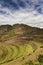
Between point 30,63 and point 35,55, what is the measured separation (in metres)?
7.78

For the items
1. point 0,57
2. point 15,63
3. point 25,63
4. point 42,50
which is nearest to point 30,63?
point 25,63

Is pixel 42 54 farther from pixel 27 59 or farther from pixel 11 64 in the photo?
pixel 11 64

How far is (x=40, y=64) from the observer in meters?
59.5

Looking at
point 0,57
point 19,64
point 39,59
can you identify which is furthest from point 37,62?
point 0,57

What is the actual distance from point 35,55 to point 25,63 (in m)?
7.67

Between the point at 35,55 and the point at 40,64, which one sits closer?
the point at 40,64

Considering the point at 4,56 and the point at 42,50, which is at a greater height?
the point at 42,50

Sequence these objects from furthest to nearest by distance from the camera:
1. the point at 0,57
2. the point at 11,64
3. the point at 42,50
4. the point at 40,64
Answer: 1. the point at 0,57
2. the point at 42,50
3. the point at 11,64
4. the point at 40,64

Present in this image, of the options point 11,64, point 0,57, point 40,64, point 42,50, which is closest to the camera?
point 40,64

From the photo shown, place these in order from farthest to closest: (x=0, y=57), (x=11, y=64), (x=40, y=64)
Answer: (x=0, y=57) → (x=11, y=64) → (x=40, y=64)

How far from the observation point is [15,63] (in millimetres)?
64250

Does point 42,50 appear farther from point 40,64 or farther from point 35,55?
point 40,64

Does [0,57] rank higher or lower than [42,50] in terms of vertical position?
lower

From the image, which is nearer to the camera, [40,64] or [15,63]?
[40,64]
